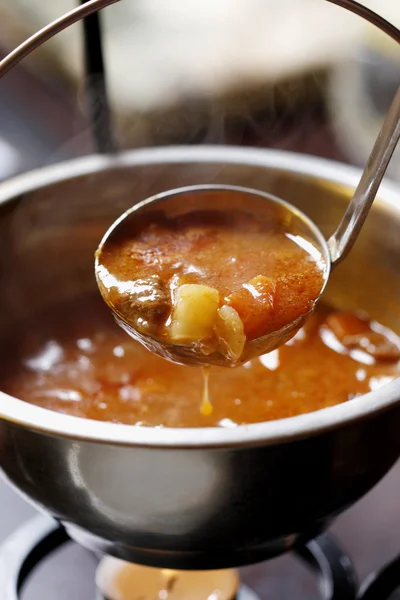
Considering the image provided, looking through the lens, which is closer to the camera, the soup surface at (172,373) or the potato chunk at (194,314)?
the potato chunk at (194,314)

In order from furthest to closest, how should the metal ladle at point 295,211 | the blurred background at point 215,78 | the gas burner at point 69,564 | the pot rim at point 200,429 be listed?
1. the blurred background at point 215,78
2. the gas burner at point 69,564
3. the metal ladle at point 295,211
4. the pot rim at point 200,429

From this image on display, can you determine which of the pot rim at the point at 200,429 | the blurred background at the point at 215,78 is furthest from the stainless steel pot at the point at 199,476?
the blurred background at the point at 215,78

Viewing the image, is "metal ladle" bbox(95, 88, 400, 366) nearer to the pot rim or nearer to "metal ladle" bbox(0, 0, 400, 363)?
"metal ladle" bbox(0, 0, 400, 363)

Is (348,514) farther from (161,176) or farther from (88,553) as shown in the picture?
(161,176)

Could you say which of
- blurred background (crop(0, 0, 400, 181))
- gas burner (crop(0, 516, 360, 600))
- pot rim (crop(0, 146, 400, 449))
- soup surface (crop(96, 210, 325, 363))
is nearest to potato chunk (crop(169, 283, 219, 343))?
soup surface (crop(96, 210, 325, 363))

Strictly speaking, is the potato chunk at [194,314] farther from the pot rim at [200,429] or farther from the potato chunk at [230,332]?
the pot rim at [200,429]
